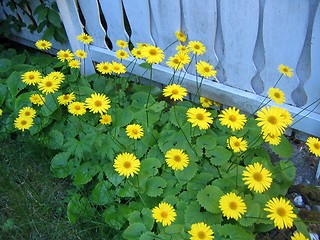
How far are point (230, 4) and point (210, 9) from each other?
13 centimetres

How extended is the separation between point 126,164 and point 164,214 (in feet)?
0.97

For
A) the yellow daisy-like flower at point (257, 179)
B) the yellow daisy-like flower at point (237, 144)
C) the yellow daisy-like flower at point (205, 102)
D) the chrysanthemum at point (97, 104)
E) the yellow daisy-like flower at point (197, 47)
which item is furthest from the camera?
the yellow daisy-like flower at point (205, 102)

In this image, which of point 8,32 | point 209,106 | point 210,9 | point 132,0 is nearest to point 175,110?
point 209,106

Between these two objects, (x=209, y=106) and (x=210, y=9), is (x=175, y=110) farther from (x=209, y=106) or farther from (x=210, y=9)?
(x=210, y=9)

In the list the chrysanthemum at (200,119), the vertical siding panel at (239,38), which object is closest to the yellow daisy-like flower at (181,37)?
the vertical siding panel at (239,38)

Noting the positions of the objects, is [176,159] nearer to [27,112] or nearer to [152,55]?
[152,55]

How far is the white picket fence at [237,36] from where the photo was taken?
2.04 m

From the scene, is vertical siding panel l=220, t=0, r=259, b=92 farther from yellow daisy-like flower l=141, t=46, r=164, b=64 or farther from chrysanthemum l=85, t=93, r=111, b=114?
chrysanthemum l=85, t=93, r=111, b=114

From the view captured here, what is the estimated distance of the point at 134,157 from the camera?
6.56ft

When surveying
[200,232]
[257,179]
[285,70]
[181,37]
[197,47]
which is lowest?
[200,232]

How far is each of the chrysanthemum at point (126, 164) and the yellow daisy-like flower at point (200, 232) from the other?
0.37 meters

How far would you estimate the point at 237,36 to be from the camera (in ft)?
7.39

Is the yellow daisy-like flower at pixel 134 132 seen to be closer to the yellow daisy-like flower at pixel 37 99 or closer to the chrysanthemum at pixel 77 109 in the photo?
the chrysanthemum at pixel 77 109

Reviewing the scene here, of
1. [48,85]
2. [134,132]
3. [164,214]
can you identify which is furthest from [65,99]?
[164,214]
